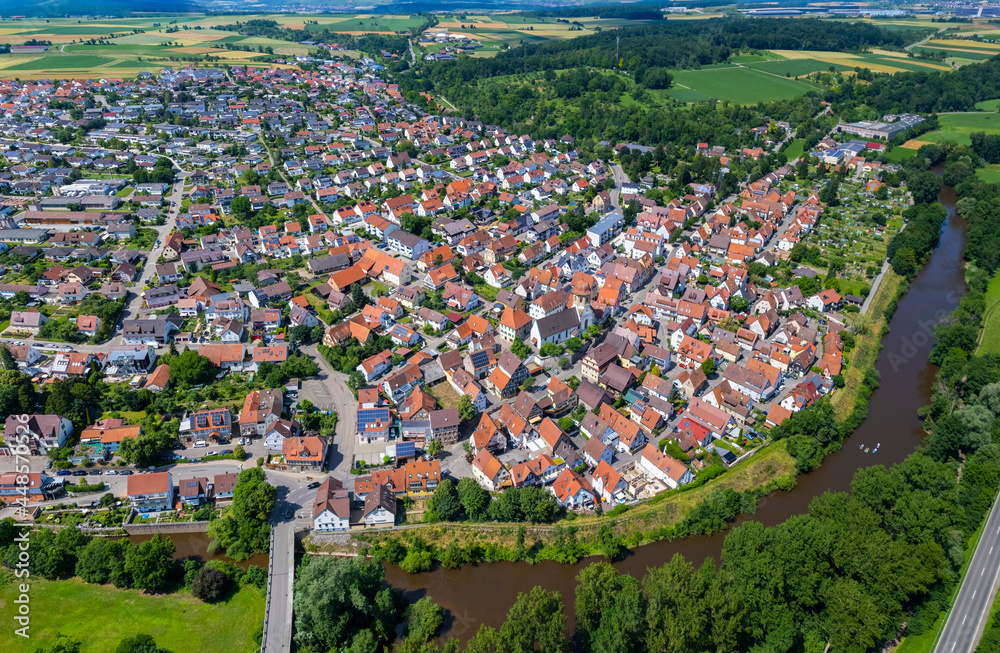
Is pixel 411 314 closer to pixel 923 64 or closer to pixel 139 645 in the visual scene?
pixel 139 645

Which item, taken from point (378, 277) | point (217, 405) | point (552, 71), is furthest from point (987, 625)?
point (552, 71)

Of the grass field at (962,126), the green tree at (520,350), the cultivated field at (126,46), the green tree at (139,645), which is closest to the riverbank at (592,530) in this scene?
the green tree at (139,645)

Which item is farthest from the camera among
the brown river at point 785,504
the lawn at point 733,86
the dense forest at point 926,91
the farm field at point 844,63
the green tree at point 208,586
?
the farm field at point 844,63

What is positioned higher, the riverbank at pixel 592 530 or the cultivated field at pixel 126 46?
the cultivated field at pixel 126 46

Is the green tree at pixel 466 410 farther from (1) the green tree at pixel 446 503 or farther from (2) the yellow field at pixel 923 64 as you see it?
(2) the yellow field at pixel 923 64

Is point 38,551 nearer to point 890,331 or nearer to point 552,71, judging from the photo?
point 890,331

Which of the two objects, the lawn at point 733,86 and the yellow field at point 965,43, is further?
the yellow field at point 965,43
